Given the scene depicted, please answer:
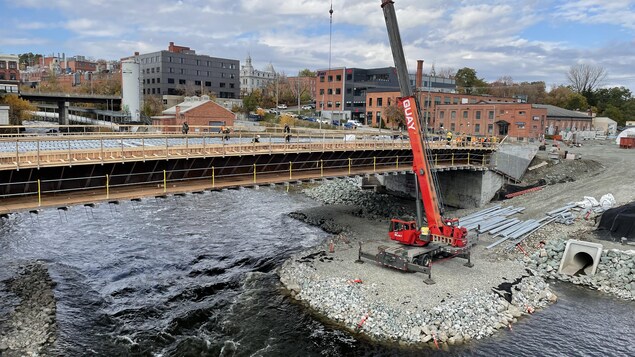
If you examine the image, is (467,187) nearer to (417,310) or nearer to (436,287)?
(436,287)

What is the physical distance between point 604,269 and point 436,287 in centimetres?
1113

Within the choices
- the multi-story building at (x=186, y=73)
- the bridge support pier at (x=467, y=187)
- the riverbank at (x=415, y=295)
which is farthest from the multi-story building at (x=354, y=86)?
the riverbank at (x=415, y=295)

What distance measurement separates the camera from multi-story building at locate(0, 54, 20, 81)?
12082 cm

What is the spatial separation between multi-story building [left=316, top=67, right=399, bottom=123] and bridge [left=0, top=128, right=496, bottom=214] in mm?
63087

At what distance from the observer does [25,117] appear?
75.9 metres

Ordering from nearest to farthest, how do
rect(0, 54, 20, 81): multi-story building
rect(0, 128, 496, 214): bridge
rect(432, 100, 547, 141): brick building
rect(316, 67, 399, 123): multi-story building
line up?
rect(0, 128, 496, 214): bridge → rect(432, 100, 547, 141): brick building → rect(316, 67, 399, 123): multi-story building → rect(0, 54, 20, 81): multi-story building

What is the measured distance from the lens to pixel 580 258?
92.5 ft

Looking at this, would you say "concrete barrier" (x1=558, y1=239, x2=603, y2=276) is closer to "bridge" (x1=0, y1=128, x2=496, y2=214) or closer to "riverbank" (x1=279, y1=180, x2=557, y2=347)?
"riverbank" (x1=279, y1=180, x2=557, y2=347)

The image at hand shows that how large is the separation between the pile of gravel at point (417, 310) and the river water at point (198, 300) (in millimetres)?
653

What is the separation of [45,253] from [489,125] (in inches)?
2569

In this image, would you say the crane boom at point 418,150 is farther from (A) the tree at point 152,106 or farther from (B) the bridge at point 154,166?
(A) the tree at point 152,106

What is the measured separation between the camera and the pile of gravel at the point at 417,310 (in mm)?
19719

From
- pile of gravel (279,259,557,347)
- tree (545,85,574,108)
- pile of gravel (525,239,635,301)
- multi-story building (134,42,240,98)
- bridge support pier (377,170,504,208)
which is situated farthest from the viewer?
tree (545,85,574,108)

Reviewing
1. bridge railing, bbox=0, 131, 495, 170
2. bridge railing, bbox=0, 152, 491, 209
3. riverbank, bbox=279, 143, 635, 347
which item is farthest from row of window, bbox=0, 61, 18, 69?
riverbank, bbox=279, 143, 635, 347
